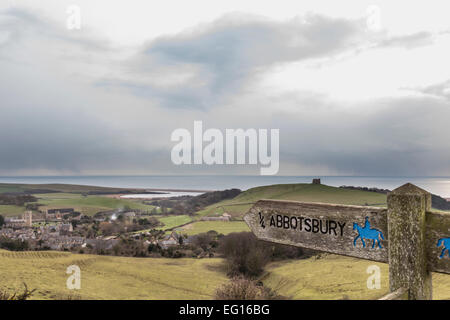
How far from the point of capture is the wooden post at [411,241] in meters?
1.73

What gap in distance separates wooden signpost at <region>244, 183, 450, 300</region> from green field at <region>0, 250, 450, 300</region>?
37.8 feet

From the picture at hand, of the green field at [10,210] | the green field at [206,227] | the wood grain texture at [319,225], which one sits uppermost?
the wood grain texture at [319,225]

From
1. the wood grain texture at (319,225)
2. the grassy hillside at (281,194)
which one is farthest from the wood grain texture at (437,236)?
the grassy hillside at (281,194)

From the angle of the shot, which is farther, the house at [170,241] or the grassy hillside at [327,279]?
the house at [170,241]

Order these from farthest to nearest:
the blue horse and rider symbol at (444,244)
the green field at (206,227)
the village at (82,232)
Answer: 1. the green field at (206,227)
2. the village at (82,232)
3. the blue horse and rider symbol at (444,244)

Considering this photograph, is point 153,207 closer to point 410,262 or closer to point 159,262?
point 159,262

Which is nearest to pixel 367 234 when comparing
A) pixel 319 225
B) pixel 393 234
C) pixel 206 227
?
pixel 393 234

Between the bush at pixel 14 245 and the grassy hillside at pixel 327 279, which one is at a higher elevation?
the bush at pixel 14 245

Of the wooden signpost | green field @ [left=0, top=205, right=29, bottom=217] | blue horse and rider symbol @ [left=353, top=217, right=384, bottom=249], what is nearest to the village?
green field @ [left=0, top=205, right=29, bottom=217]

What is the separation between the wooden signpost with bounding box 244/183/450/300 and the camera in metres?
1.72

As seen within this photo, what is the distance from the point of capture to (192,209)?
22.3 m

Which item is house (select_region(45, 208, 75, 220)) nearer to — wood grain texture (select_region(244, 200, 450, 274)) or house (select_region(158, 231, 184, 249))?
house (select_region(158, 231, 184, 249))

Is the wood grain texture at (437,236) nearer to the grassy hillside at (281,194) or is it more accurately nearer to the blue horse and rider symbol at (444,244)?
the blue horse and rider symbol at (444,244)
